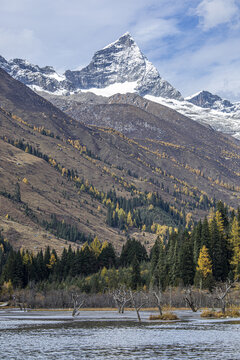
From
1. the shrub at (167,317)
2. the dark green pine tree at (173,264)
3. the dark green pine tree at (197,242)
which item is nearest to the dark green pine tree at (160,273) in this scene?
the dark green pine tree at (173,264)

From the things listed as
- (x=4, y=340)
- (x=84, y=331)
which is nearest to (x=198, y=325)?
(x=84, y=331)

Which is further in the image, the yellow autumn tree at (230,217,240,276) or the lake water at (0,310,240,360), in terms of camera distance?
the yellow autumn tree at (230,217,240,276)

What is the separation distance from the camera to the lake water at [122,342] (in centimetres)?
5012

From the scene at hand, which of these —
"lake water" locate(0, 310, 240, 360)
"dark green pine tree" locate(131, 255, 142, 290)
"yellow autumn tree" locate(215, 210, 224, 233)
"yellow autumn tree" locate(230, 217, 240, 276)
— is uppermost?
"yellow autumn tree" locate(215, 210, 224, 233)

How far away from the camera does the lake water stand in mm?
50125

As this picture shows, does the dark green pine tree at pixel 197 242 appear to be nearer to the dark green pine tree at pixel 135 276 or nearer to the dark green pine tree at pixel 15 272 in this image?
the dark green pine tree at pixel 135 276

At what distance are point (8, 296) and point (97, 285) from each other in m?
33.6

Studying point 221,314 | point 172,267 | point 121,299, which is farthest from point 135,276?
point 221,314

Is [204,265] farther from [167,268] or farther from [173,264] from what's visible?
[167,268]

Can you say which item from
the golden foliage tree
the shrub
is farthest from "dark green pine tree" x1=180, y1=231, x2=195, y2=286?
the shrub

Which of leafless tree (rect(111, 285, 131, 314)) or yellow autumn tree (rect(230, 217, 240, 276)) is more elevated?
yellow autumn tree (rect(230, 217, 240, 276))

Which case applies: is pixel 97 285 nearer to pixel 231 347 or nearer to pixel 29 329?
pixel 29 329

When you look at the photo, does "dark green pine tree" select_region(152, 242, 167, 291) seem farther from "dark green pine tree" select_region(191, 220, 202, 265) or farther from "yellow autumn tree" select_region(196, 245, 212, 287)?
"yellow autumn tree" select_region(196, 245, 212, 287)

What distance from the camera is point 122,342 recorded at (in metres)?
61.0
